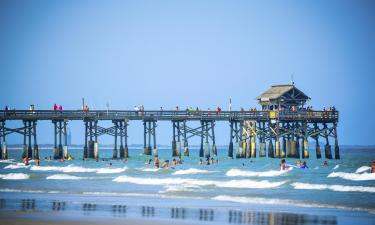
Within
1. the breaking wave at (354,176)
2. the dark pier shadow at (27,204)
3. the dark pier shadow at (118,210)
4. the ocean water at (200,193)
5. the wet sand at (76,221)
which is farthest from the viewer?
the breaking wave at (354,176)

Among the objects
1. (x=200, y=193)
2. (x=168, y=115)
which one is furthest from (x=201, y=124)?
(x=200, y=193)

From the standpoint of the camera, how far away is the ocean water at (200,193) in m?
25.4

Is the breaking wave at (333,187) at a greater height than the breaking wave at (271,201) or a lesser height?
greater

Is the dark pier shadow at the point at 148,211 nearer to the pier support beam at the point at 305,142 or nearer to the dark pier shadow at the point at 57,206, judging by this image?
the dark pier shadow at the point at 57,206

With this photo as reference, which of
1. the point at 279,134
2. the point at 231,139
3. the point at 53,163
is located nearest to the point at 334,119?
the point at 279,134

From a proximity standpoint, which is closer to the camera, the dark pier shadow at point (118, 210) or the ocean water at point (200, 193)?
the ocean water at point (200, 193)

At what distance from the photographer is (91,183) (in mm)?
39969

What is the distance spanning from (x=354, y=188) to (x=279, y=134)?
26738mm

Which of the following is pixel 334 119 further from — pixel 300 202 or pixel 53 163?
pixel 300 202

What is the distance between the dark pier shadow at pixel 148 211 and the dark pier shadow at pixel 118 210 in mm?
721

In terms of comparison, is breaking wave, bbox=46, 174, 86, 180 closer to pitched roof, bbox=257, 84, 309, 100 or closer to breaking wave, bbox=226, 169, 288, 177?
breaking wave, bbox=226, 169, 288, 177

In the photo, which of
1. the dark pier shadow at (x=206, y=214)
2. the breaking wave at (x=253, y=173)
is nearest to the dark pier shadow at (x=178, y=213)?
the dark pier shadow at (x=206, y=214)

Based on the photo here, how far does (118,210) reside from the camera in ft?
87.6

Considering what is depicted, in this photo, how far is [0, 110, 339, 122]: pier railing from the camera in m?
58.5
